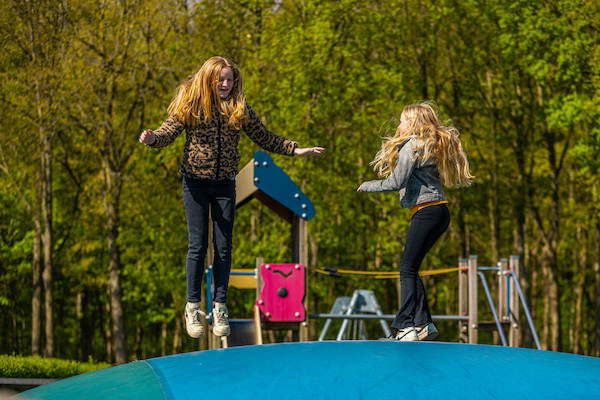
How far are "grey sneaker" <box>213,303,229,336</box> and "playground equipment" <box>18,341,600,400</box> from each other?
85.2 inches

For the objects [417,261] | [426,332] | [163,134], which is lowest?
[426,332]

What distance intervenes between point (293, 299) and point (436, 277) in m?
19.7

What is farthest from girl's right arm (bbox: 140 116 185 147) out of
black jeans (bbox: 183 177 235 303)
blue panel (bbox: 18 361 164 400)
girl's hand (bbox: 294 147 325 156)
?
blue panel (bbox: 18 361 164 400)

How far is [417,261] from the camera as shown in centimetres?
515

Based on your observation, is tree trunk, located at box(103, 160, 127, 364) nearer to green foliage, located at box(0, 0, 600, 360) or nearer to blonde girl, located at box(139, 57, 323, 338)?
green foliage, located at box(0, 0, 600, 360)

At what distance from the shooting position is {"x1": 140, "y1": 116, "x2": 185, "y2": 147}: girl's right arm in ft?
14.8

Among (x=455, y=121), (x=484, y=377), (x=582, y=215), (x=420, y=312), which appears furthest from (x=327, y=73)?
(x=484, y=377)

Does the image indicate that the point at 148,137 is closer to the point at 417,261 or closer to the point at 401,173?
the point at 401,173

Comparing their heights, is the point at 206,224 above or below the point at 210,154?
below

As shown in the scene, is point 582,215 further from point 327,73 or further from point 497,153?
point 327,73

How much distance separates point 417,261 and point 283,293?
5397 mm

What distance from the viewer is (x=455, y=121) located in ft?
78.8

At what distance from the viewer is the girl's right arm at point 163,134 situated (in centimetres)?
450

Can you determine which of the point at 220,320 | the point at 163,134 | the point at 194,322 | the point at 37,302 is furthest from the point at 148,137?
the point at 37,302
